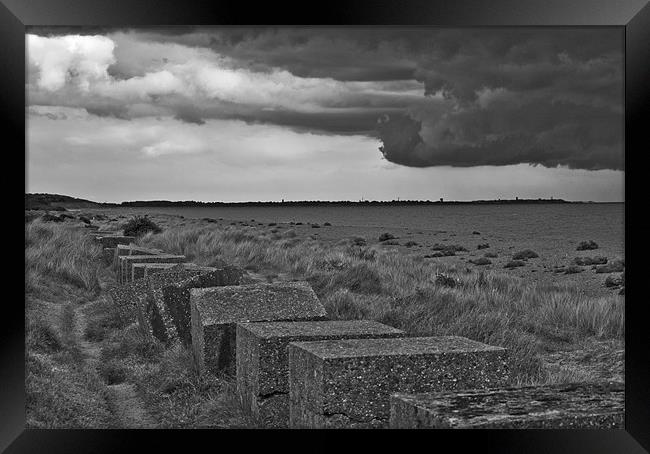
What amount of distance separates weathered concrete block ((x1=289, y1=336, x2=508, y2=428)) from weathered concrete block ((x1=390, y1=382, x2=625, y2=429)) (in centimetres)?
53

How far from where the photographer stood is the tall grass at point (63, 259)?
1304cm

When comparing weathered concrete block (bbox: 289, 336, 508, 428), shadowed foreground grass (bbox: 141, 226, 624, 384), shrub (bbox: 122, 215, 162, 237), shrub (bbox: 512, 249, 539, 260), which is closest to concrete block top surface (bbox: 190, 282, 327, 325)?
weathered concrete block (bbox: 289, 336, 508, 428)

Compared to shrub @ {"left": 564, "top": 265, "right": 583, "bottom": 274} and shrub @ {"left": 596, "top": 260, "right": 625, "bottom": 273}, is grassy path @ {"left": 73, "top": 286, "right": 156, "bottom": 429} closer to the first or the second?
shrub @ {"left": 596, "top": 260, "right": 625, "bottom": 273}

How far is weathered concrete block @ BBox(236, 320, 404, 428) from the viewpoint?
179 inches

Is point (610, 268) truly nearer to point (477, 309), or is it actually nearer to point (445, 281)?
point (445, 281)

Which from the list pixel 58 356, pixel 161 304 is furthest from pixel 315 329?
pixel 58 356

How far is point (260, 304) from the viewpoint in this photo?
5.69 meters

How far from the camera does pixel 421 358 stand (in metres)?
3.81

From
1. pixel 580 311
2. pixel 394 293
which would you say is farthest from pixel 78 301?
pixel 580 311

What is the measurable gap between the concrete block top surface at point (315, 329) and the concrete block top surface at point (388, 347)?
1.03 feet
